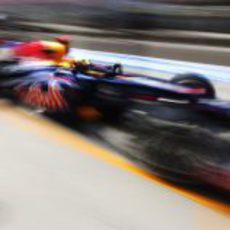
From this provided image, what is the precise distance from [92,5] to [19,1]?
925 millimetres

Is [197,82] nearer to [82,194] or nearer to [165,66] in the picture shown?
[165,66]

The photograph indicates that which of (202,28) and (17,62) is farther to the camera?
(17,62)

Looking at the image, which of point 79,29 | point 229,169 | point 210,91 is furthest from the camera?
point 79,29

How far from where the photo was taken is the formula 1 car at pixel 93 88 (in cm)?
207

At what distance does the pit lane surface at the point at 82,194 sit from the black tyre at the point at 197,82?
0.39 metres

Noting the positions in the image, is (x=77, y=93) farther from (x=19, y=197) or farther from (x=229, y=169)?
(x=229, y=169)

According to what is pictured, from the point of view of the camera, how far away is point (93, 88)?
2.57 metres

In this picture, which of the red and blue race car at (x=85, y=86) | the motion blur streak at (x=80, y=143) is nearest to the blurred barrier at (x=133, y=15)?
the red and blue race car at (x=85, y=86)

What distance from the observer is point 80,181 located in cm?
202

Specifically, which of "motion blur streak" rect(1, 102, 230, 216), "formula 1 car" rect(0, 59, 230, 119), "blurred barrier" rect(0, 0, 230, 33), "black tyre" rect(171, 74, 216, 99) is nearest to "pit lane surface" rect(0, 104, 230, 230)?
"motion blur streak" rect(1, 102, 230, 216)

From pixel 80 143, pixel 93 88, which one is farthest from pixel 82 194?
pixel 93 88

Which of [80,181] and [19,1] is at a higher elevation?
[19,1]

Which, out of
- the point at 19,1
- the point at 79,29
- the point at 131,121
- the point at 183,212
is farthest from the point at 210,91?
the point at 19,1

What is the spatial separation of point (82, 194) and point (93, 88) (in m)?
0.78
